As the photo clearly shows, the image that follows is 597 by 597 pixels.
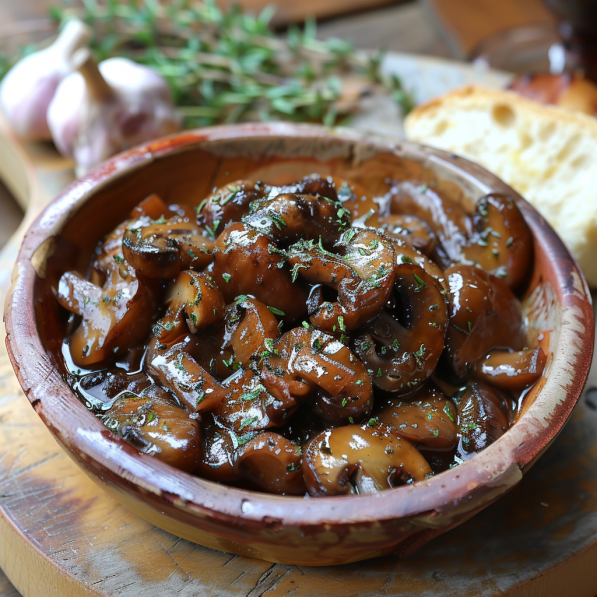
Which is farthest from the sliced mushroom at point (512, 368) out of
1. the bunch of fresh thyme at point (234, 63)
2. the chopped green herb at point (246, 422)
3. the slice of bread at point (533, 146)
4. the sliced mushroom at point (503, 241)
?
the bunch of fresh thyme at point (234, 63)

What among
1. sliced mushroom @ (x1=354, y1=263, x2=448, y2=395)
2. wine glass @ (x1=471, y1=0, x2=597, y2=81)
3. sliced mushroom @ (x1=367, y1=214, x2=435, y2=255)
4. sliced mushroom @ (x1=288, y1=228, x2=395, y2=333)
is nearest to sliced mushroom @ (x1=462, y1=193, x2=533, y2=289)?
sliced mushroom @ (x1=367, y1=214, x2=435, y2=255)

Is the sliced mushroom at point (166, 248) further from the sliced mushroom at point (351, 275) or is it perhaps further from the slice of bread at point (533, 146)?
the slice of bread at point (533, 146)

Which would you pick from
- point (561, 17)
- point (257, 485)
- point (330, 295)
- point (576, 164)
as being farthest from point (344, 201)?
point (561, 17)

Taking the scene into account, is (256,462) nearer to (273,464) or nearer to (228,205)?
(273,464)

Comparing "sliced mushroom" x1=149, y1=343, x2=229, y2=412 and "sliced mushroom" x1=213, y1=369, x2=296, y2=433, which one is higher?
"sliced mushroom" x1=149, y1=343, x2=229, y2=412

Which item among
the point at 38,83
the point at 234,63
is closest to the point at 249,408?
the point at 38,83

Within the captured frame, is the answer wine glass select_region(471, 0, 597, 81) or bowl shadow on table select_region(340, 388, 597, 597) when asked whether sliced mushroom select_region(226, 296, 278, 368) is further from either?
wine glass select_region(471, 0, 597, 81)
